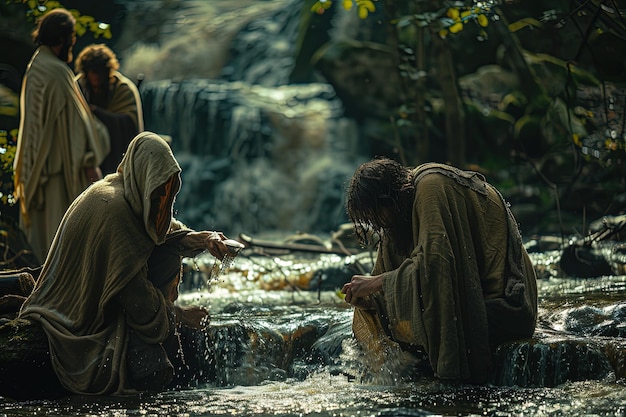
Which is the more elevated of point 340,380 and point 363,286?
point 363,286

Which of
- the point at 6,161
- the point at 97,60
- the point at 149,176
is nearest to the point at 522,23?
the point at 97,60

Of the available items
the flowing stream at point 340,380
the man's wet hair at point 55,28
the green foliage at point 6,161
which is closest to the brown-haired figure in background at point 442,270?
the flowing stream at point 340,380

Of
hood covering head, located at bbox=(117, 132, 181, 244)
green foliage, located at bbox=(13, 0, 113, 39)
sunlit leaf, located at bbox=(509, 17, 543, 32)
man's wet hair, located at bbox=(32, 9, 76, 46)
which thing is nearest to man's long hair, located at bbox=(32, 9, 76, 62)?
man's wet hair, located at bbox=(32, 9, 76, 46)

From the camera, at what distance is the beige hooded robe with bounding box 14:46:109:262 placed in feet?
26.0

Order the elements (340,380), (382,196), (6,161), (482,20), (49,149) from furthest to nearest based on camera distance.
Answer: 1. (6,161)
2. (482,20)
3. (49,149)
4. (340,380)
5. (382,196)

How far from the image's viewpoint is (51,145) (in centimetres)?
796

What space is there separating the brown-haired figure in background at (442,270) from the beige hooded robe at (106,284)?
3.83 feet

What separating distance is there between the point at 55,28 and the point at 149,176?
310 centimetres

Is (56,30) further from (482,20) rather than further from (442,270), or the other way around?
(442,270)

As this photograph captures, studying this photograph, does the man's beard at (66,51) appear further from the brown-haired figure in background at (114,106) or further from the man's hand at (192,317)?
the man's hand at (192,317)

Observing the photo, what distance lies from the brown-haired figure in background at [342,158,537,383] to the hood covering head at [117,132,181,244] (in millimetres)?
1057

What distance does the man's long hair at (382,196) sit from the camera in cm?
512

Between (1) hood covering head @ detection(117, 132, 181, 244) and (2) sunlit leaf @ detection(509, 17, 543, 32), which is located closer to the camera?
(1) hood covering head @ detection(117, 132, 181, 244)

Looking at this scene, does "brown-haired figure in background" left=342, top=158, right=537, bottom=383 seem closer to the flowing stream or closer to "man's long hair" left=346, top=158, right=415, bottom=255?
"man's long hair" left=346, top=158, right=415, bottom=255
